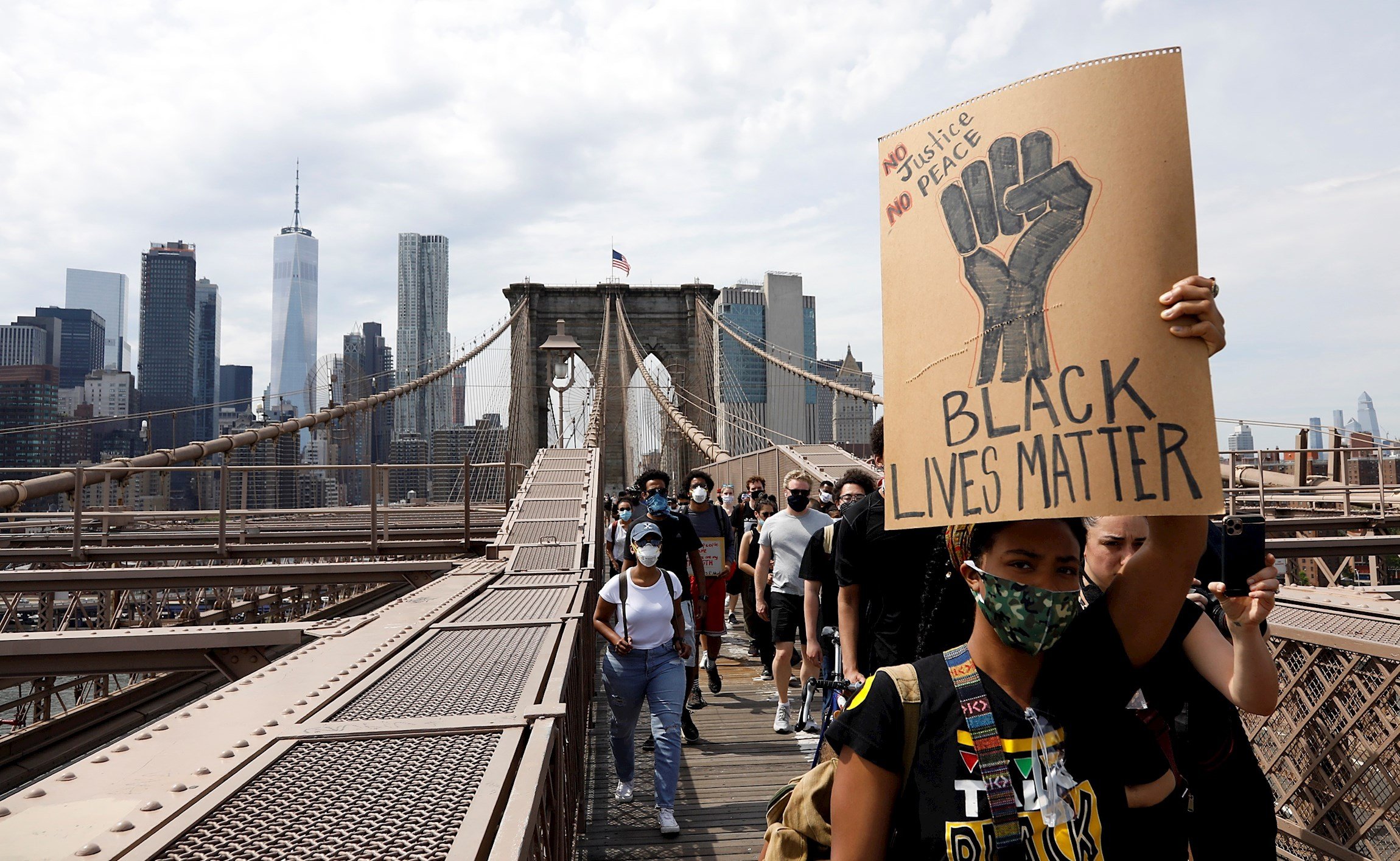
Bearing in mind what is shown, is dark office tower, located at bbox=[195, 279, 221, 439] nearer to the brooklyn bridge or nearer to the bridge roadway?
the brooklyn bridge

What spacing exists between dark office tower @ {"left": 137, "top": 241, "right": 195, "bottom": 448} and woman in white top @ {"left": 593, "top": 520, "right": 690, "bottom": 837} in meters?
166

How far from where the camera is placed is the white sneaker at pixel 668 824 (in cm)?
402

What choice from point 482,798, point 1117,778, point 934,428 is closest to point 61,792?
point 482,798

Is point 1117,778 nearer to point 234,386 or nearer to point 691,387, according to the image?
point 691,387

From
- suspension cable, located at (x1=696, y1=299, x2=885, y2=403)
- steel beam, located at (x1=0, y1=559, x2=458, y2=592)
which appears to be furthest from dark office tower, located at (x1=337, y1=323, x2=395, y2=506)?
suspension cable, located at (x1=696, y1=299, x2=885, y2=403)

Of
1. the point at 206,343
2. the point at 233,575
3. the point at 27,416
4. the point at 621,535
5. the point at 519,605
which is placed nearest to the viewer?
the point at 519,605

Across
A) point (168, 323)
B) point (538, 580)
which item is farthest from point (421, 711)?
point (168, 323)

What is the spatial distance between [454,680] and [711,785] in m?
2.52

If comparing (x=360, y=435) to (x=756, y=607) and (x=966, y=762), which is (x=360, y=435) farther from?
(x=966, y=762)

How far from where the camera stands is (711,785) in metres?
4.79

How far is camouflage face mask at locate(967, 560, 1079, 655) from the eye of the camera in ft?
4.59

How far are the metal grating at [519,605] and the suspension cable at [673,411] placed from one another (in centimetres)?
1267

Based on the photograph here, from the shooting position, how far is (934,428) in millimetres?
1499

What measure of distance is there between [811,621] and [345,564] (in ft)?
17.0
